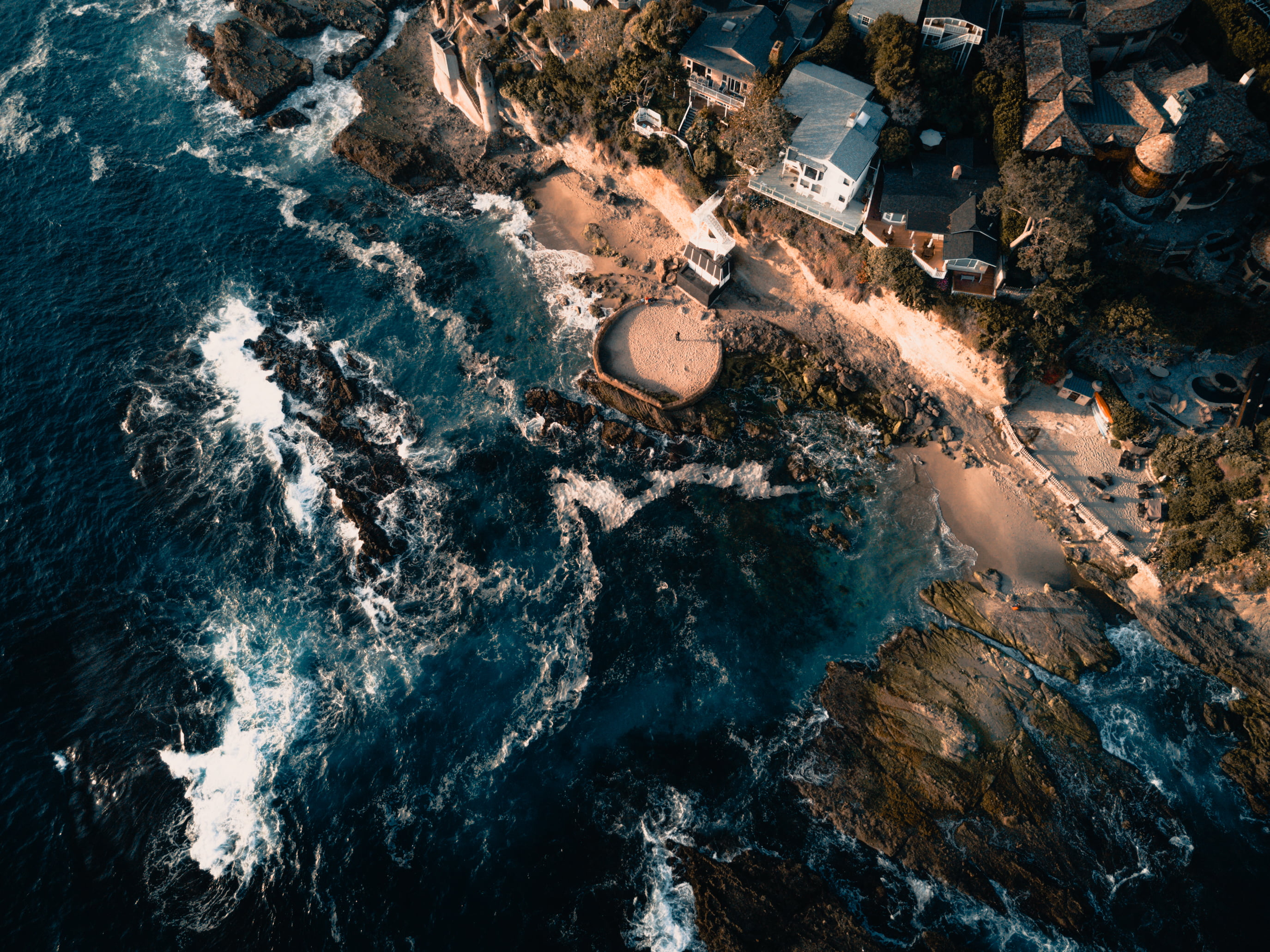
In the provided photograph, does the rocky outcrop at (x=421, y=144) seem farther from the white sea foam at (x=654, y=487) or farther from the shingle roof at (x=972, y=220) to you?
Result: the shingle roof at (x=972, y=220)

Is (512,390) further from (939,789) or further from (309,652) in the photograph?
(939,789)

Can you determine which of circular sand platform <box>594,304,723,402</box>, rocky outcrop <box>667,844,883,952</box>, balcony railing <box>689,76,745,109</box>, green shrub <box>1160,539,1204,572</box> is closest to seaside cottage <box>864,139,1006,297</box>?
balcony railing <box>689,76,745,109</box>

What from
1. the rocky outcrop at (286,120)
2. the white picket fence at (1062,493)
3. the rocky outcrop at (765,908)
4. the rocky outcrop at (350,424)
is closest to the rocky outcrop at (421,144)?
the rocky outcrop at (286,120)

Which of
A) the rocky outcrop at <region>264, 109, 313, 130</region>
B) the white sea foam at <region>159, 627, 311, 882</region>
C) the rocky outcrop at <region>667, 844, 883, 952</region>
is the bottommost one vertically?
the white sea foam at <region>159, 627, 311, 882</region>

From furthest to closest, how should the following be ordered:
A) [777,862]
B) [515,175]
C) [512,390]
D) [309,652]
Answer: [515,175] → [512,390] → [309,652] → [777,862]

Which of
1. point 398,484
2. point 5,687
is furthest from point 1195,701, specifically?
point 5,687

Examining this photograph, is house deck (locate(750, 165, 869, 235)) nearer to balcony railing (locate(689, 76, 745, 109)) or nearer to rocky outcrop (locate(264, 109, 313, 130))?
balcony railing (locate(689, 76, 745, 109))

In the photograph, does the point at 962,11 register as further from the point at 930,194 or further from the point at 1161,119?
the point at 1161,119
